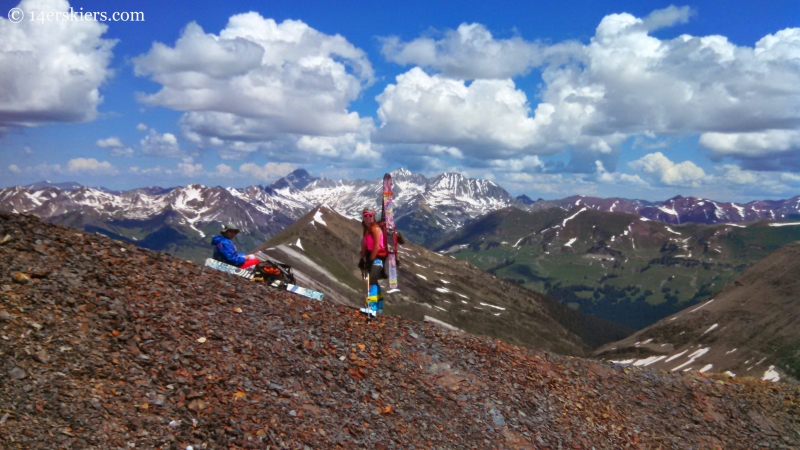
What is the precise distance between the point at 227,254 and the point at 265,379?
32.0 feet

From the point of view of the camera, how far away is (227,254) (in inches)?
910

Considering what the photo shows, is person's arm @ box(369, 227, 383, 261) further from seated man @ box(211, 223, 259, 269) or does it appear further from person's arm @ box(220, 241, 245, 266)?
person's arm @ box(220, 241, 245, 266)

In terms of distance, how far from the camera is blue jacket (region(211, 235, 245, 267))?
2308cm

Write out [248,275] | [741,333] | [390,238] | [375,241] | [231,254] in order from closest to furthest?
[375,241] → [390,238] → [248,275] → [231,254] → [741,333]

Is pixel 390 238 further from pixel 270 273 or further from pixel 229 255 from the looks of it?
pixel 229 255

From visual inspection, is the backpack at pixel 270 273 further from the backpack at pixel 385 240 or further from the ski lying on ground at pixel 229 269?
the backpack at pixel 385 240

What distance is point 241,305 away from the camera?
17.9 m

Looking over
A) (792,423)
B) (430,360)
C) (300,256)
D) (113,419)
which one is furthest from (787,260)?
(113,419)

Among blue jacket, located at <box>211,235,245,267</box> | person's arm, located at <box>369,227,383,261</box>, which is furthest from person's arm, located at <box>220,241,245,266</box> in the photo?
person's arm, located at <box>369,227,383,261</box>

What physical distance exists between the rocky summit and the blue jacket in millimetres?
3215

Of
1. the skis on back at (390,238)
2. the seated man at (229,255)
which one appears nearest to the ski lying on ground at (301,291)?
the seated man at (229,255)

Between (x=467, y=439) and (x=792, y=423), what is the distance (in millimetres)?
15803

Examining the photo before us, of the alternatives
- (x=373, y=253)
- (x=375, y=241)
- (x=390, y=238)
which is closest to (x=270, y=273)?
(x=373, y=253)

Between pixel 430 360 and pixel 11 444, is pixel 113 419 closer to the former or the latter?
pixel 11 444
